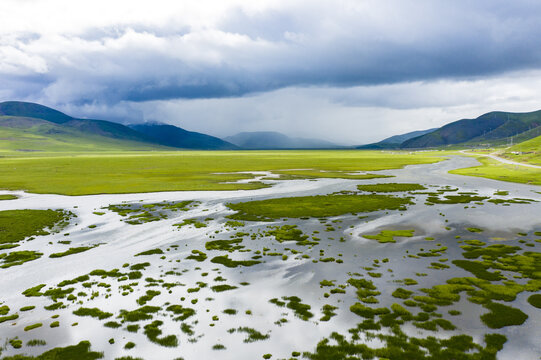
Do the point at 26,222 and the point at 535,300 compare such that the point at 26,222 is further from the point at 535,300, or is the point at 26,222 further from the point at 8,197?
the point at 535,300

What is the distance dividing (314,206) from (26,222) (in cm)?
4820

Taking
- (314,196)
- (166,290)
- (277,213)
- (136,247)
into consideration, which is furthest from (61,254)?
(314,196)

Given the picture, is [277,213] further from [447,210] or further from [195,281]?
[447,210]

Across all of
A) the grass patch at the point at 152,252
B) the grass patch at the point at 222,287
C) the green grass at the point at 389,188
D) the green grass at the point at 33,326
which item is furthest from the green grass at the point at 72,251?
the green grass at the point at 389,188

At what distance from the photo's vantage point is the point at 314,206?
57.9 m

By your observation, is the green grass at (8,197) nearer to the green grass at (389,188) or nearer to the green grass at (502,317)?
the green grass at (389,188)

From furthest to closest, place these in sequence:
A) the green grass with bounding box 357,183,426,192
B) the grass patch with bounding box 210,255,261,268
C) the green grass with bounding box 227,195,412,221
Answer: the green grass with bounding box 357,183,426,192, the green grass with bounding box 227,195,412,221, the grass patch with bounding box 210,255,261,268

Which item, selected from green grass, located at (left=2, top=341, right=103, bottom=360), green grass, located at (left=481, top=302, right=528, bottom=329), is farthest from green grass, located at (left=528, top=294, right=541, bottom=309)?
green grass, located at (left=2, top=341, right=103, bottom=360)

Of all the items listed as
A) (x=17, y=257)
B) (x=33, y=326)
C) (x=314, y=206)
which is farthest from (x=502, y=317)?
(x=17, y=257)

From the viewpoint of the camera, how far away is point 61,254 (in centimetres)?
3319

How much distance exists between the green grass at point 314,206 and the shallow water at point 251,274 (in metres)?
3.33

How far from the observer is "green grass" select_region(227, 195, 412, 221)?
170ft

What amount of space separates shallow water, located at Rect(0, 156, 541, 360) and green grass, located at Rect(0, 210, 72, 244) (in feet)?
8.33

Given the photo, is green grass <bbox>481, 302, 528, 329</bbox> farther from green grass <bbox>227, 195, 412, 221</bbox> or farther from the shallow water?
green grass <bbox>227, 195, 412, 221</bbox>
